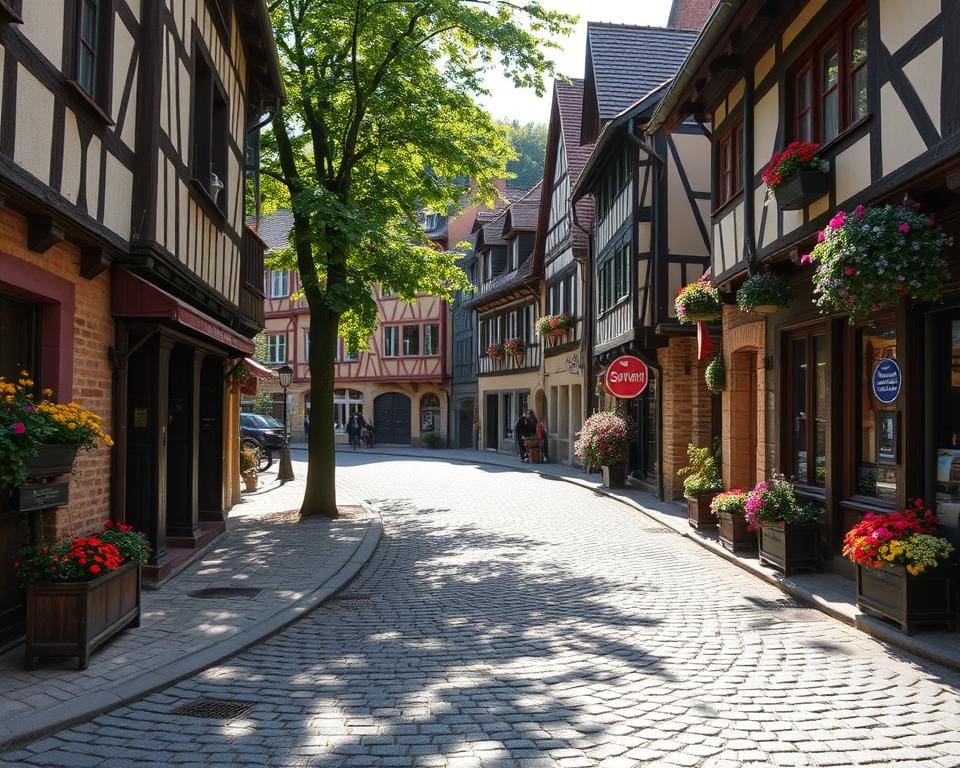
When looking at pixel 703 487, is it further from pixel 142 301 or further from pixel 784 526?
pixel 142 301

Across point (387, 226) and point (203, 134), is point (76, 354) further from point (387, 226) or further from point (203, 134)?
point (387, 226)

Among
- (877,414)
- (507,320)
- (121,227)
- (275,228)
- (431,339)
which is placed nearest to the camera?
(121,227)

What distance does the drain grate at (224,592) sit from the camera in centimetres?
792

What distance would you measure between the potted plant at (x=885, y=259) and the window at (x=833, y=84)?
4.98 feet

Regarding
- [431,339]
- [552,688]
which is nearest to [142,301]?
[552,688]

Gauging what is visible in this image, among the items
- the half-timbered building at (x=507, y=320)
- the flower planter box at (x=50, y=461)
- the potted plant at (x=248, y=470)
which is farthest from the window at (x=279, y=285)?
the flower planter box at (x=50, y=461)

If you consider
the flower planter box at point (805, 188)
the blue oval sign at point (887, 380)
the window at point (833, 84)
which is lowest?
the blue oval sign at point (887, 380)

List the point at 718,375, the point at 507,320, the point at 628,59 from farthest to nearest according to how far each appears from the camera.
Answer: the point at 507,320 → the point at 628,59 → the point at 718,375

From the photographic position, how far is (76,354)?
6.84 metres

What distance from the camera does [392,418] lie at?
44281 mm

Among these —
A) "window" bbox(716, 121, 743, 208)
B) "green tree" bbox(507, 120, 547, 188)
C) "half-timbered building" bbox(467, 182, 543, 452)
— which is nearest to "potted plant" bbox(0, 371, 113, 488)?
"window" bbox(716, 121, 743, 208)

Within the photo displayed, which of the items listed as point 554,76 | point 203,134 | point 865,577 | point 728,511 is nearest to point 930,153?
point 865,577

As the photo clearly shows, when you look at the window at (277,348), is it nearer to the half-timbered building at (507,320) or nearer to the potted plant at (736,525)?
the half-timbered building at (507,320)

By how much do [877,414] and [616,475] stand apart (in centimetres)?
1104
